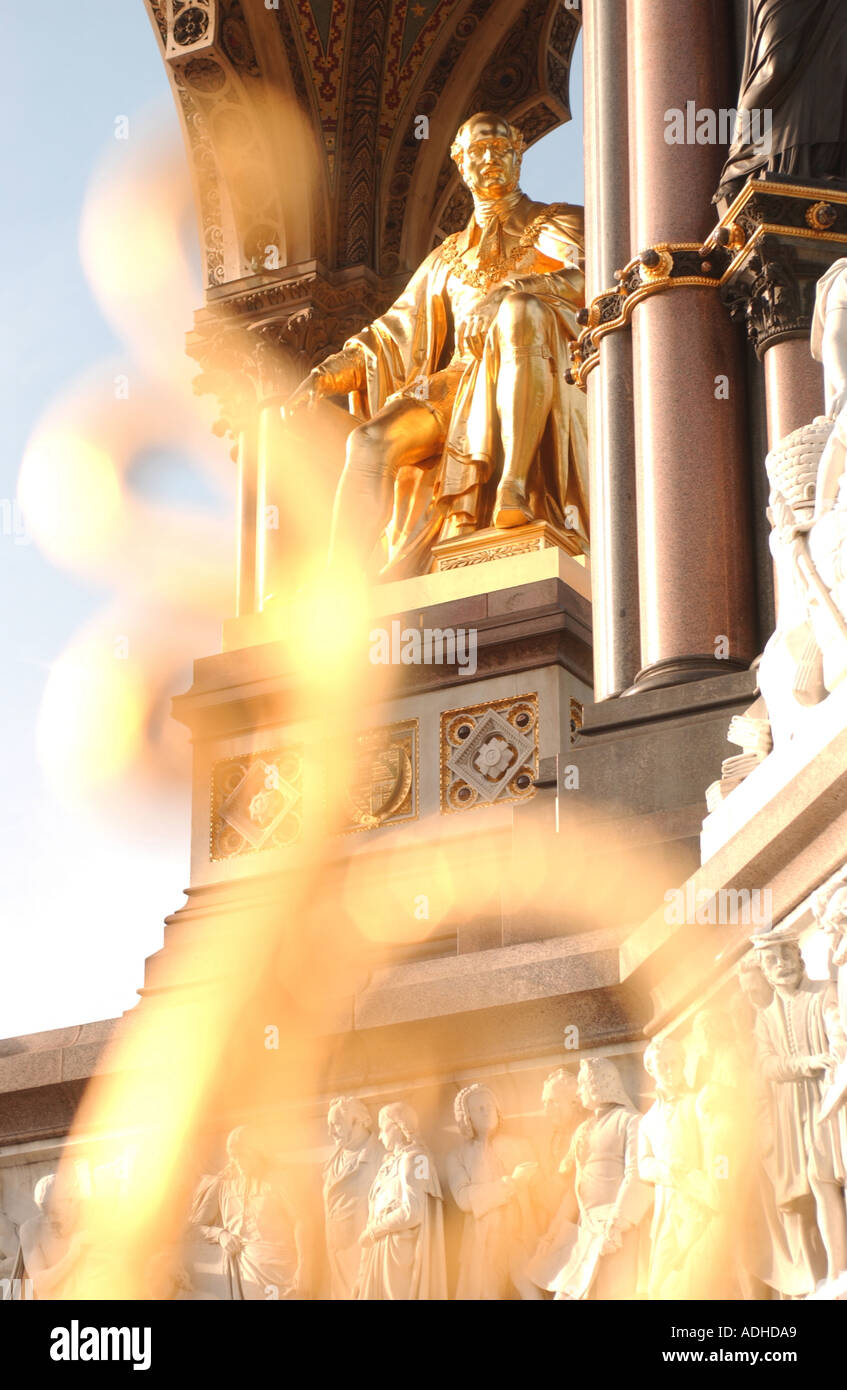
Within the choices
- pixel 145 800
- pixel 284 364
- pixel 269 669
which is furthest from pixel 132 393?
pixel 269 669

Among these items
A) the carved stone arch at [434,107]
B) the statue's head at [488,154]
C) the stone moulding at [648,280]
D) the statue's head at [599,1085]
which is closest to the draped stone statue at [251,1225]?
the statue's head at [599,1085]

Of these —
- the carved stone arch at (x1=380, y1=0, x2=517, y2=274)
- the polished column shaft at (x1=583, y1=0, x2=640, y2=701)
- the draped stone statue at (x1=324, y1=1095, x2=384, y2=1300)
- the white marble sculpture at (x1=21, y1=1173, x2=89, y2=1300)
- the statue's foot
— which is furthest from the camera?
the carved stone arch at (x1=380, y1=0, x2=517, y2=274)

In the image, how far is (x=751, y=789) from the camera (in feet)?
29.3

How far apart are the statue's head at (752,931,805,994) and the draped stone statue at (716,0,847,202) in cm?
422

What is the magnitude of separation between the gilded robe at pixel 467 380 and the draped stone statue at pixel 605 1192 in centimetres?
489

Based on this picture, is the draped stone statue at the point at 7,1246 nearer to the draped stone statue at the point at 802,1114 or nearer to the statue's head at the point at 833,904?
the draped stone statue at the point at 802,1114

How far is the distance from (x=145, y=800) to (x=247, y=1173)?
6401mm

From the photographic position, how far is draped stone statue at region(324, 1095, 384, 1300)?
10.0 metres

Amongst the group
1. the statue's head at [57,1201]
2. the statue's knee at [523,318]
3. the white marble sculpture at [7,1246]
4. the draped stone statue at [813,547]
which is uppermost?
the statue's knee at [523,318]

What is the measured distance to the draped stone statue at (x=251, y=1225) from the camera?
33.4 feet

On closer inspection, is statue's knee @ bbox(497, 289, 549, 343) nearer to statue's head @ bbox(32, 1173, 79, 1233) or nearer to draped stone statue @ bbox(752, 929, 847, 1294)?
statue's head @ bbox(32, 1173, 79, 1233)

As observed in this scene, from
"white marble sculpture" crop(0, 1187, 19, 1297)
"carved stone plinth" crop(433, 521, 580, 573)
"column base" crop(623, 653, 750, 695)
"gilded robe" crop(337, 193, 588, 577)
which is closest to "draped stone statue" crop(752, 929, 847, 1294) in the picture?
"column base" crop(623, 653, 750, 695)

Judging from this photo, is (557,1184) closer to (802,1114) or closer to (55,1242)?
(802,1114)
